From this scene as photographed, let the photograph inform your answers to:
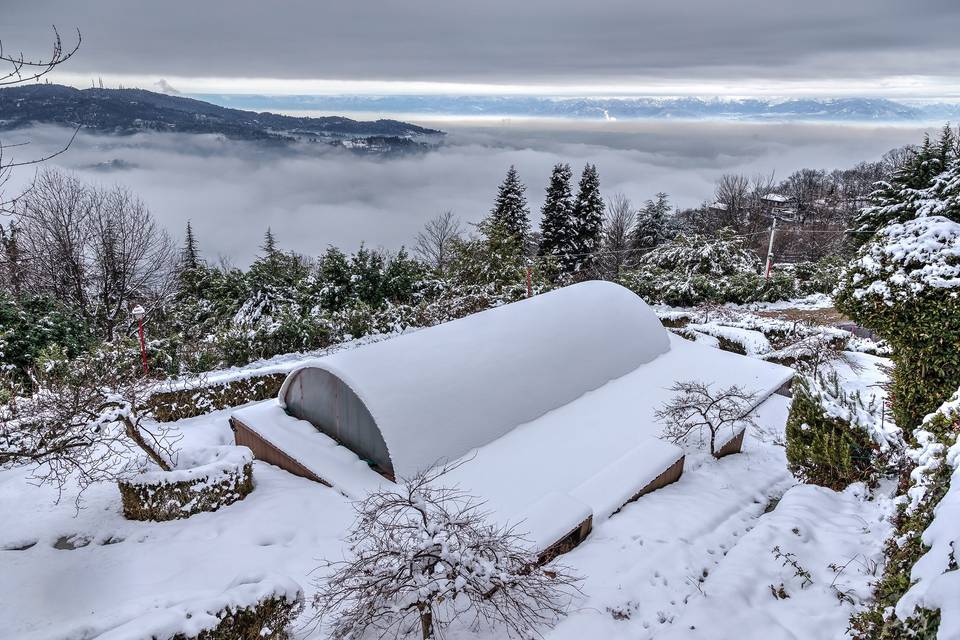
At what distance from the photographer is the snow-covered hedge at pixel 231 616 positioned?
4.33 m

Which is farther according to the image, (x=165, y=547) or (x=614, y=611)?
(x=165, y=547)

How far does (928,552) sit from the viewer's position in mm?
3051

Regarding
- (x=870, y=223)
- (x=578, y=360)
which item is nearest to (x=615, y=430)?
(x=578, y=360)

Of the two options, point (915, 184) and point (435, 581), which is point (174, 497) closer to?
point (435, 581)

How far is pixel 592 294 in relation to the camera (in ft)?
44.0

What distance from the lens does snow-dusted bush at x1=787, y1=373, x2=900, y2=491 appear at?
22.1ft

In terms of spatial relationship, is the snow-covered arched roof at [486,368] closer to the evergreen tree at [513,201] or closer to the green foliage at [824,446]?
the green foliage at [824,446]

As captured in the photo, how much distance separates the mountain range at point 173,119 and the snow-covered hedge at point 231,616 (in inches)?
197

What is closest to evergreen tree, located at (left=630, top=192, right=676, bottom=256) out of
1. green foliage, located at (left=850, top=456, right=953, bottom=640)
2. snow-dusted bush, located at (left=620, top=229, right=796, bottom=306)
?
snow-dusted bush, located at (left=620, top=229, right=796, bottom=306)

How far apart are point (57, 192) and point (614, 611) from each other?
1068 inches

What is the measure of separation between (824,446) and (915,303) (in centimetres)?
225

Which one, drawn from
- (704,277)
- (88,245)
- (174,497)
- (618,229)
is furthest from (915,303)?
(618,229)

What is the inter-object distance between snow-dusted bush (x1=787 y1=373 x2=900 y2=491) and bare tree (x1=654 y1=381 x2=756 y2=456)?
4.18ft

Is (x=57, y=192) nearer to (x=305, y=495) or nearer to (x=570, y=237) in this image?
(x=305, y=495)
